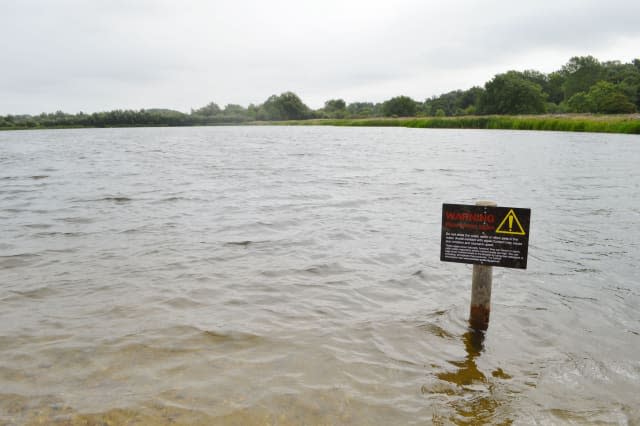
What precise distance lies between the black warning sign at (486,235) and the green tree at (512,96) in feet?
370

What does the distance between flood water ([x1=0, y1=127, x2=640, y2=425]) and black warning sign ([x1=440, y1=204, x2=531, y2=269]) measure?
3.47 ft

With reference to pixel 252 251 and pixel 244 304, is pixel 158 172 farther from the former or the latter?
pixel 244 304

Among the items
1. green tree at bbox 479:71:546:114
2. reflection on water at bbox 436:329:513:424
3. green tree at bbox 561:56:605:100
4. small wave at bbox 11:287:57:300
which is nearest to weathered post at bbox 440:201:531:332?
reflection on water at bbox 436:329:513:424

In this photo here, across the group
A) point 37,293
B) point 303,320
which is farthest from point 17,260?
point 303,320

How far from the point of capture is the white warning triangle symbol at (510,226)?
418cm

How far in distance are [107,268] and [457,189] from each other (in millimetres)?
12269

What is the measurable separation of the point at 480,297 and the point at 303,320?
215 cm

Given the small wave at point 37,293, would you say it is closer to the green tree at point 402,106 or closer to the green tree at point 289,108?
the green tree at point 402,106

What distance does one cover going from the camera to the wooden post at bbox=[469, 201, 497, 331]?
471cm

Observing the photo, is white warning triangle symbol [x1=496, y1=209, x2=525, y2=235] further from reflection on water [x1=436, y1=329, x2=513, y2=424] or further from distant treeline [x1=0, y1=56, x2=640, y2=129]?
distant treeline [x1=0, y1=56, x2=640, y2=129]

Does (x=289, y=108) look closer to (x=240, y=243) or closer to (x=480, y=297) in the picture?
(x=240, y=243)

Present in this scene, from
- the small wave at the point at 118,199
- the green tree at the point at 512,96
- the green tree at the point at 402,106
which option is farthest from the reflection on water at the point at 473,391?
the green tree at the point at 402,106

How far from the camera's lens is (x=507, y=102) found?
105000mm

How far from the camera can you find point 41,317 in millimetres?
5297
